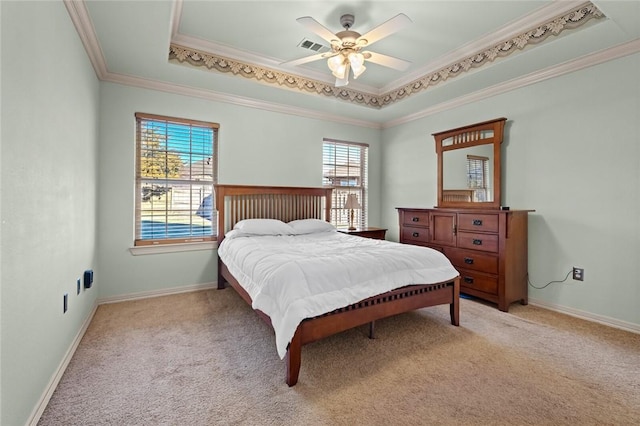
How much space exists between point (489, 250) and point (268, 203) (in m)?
2.84

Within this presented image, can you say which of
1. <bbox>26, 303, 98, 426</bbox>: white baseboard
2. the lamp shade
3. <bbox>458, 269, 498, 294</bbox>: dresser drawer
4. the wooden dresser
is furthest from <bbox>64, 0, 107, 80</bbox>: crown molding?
<bbox>458, 269, 498, 294</bbox>: dresser drawer

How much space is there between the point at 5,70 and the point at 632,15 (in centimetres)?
392

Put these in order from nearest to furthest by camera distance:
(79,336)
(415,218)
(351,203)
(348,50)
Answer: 1. (79,336)
2. (348,50)
3. (415,218)
4. (351,203)

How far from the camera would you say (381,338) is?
2.49m

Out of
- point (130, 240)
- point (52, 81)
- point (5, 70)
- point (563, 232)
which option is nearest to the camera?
point (5, 70)

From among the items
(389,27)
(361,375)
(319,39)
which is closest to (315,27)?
(389,27)

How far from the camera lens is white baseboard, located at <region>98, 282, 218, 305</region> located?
3.35m

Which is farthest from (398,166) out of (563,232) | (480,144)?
(563,232)

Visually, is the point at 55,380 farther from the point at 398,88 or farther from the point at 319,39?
the point at 398,88

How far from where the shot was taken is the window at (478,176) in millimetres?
3729

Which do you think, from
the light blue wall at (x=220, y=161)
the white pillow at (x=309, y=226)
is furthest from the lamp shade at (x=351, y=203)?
the white pillow at (x=309, y=226)

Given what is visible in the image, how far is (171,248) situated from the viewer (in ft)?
12.1

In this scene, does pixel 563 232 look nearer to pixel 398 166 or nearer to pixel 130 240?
pixel 398 166

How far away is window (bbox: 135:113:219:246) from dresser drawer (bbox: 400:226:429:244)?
8.82 feet
